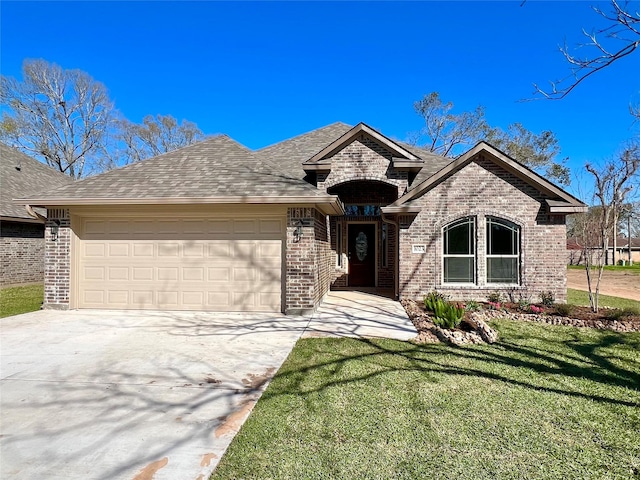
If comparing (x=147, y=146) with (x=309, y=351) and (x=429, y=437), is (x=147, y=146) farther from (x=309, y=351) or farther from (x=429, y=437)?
(x=429, y=437)

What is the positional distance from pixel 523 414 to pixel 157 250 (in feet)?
26.8

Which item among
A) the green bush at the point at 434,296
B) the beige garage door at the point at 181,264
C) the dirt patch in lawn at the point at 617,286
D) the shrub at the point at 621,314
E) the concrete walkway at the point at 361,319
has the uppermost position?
the beige garage door at the point at 181,264

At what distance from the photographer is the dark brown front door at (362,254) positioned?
42.8 feet

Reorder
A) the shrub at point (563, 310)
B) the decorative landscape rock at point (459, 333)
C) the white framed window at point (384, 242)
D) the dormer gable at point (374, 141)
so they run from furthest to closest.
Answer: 1. the white framed window at point (384, 242)
2. the dormer gable at point (374, 141)
3. the shrub at point (563, 310)
4. the decorative landscape rock at point (459, 333)

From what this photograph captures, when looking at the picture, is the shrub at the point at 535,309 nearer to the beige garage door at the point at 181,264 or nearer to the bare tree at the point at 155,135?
the beige garage door at the point at 181,264

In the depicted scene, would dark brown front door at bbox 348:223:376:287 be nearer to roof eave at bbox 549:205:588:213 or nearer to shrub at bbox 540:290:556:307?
shrub at bbox 540:290:556:307

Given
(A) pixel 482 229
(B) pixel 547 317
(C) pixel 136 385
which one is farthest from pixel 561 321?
(C) pixel 136 385

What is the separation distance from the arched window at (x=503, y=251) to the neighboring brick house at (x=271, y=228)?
0.03 meters

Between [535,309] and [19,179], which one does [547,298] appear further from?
[19,179]

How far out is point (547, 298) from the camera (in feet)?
31.1

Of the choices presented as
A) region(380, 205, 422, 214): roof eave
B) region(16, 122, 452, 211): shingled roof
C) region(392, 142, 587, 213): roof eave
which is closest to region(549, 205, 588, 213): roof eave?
region(392, 142, 587, 213): roof eave

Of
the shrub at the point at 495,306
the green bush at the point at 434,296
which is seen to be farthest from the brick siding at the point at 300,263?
the shrub at the point at 495,306

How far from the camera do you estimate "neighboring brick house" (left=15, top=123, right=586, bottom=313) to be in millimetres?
8422

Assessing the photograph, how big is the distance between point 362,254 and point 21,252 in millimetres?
13247
